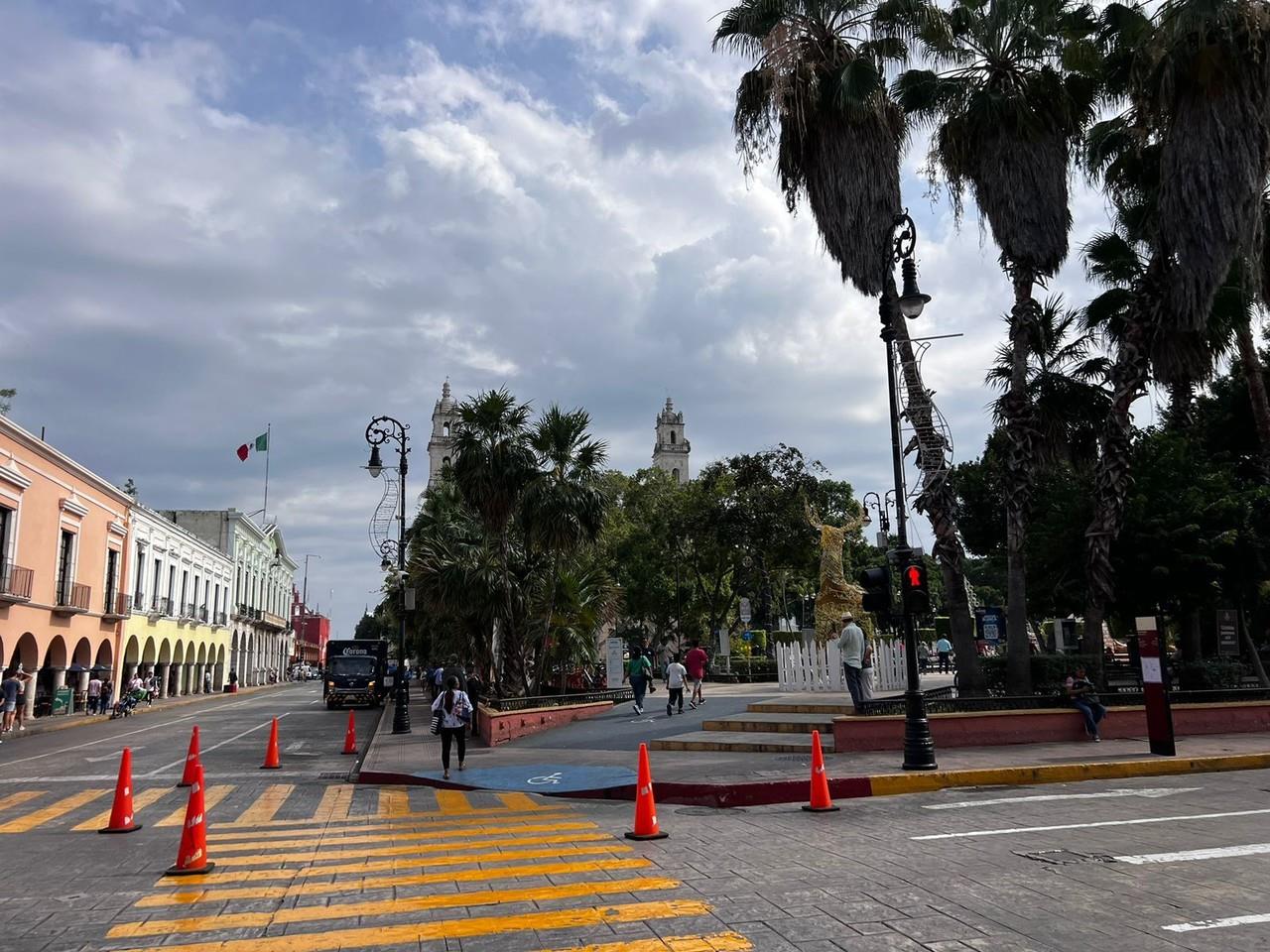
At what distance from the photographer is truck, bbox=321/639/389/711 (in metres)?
37.2

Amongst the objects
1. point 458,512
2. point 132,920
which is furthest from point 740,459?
point 132,920

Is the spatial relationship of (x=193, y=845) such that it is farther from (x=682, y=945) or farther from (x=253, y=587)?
(x=253, y=587)

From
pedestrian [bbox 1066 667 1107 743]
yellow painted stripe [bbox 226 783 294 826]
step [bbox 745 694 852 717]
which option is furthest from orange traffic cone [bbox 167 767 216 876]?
pedestrian [bbox 1066 667 1107 743]

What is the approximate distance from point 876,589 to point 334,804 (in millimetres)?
8027

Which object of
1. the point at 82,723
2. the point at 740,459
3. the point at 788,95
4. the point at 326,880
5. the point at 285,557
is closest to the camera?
the point at 326,880

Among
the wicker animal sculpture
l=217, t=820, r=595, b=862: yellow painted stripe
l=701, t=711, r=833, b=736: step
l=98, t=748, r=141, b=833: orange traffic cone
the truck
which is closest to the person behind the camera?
l=217, t=820, r=595, b=862: yellow painted stripe

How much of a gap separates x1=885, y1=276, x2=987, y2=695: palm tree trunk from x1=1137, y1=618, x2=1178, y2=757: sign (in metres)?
3.38

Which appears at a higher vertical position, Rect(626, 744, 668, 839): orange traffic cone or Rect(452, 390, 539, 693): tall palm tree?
Rect(452, 390, 539, 693): tall palm tree

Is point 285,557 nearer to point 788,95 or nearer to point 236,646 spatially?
point 236,646

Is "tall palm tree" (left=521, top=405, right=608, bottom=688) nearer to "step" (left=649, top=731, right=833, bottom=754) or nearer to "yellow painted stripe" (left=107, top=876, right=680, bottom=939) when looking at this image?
"step" (left=649, top=731, right=833, bottom=754)

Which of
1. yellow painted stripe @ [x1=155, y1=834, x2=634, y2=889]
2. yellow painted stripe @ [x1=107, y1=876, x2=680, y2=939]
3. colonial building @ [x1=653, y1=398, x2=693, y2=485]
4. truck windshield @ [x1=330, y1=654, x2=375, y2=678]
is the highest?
colonial building @ [x1=653, y1=398, x2=693, y2=485]

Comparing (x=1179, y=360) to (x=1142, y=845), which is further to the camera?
(x=1179, y=360)

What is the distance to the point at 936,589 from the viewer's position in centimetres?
7131

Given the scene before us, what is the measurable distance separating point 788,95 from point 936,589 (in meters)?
60.8
